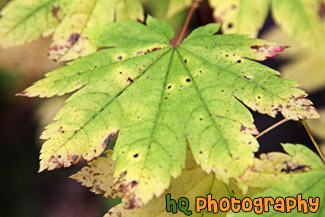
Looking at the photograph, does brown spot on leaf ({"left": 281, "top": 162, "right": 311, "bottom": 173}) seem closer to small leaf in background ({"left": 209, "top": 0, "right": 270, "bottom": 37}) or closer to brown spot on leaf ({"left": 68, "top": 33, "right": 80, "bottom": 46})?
small leaf in background ({"left": 209, "top": 0, "right": 270, "bottom": 37})

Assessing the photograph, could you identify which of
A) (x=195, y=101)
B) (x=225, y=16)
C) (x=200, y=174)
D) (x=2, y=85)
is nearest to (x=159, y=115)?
(x=195, y=101)

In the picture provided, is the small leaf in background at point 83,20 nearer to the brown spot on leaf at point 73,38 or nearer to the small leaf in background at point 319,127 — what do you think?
the brown spot on leaf at point 73,38

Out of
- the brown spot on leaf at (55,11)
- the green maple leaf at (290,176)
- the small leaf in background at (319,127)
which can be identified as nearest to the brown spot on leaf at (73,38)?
the brown spot on leaf at (55,11)

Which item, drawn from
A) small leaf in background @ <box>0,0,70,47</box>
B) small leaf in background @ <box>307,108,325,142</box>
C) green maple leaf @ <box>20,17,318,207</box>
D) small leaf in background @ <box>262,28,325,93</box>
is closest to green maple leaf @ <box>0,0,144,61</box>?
small leaf in background @ <box>0,0,70,47</box>

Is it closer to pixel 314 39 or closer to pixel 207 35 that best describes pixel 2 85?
pixel 207 35

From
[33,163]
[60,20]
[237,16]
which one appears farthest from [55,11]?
[33,163]

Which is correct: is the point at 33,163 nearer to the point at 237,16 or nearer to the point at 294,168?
the point at 237,16

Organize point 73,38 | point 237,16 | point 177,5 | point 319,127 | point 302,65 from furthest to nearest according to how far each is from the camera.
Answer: point 302,65
point 319,127
point 177,5
point 237,16
point 73,38
